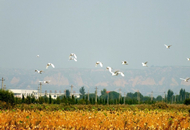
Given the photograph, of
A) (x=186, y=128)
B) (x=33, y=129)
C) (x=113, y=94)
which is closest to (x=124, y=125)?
(x=186, y=128)

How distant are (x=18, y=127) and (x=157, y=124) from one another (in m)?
5.88

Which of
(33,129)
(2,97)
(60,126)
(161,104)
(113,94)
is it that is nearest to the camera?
(33,129)

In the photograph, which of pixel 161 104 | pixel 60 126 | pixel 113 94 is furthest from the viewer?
pixel 113 94

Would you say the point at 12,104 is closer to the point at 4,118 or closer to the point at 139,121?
the point at 4,118

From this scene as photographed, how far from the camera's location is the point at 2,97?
26.2m

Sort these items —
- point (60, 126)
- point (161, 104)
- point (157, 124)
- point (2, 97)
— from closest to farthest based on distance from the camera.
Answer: point (60, 126)
point (157, 124)
point (2, 97)
point (161, 104)

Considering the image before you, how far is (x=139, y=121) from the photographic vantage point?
16.8 meters

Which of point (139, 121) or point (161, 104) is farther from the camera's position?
point (161, 104)

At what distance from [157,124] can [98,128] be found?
2874 millimetres

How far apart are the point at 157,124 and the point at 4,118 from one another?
22.2 ft

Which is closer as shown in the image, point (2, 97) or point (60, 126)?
point (60, 126)

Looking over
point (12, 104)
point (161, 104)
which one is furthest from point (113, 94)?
point (12, 104)

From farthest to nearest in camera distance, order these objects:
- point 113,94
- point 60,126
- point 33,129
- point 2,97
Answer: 1. point 113,94
2. point 2,97
3. point 60,126
4. point 33,129

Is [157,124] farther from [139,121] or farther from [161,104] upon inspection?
[161,104]
